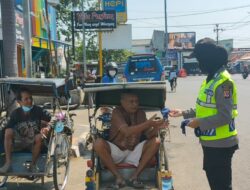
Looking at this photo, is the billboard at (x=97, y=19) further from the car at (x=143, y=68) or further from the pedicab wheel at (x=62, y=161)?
the pedicab wheel at (x=62, y=161)

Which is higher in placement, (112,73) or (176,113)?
(112,73)

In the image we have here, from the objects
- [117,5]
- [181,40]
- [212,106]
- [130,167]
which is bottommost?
[130,167]

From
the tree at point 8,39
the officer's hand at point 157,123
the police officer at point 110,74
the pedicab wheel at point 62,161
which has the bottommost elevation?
the pedicab wheel at point 62,161

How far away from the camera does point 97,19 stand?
888 inches

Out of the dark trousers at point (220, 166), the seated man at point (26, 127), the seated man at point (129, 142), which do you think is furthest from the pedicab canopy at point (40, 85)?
the dark trousers at point (220, 166)

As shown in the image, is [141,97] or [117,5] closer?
[141,97]

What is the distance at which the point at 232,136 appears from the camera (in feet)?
13.4

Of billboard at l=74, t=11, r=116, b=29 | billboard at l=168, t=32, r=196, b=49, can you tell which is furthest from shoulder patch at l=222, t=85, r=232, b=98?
billboard at l=168, t=32, r=196, b=49

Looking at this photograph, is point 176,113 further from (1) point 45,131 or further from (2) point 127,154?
(1) point 45,131

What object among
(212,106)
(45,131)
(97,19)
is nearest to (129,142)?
(45,131)

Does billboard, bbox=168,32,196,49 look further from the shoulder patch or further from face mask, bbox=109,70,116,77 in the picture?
the shoulder patch

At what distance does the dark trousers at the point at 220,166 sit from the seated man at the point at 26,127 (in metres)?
2.90

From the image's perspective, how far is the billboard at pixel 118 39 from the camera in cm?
3081

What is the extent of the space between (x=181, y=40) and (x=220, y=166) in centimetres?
8739
